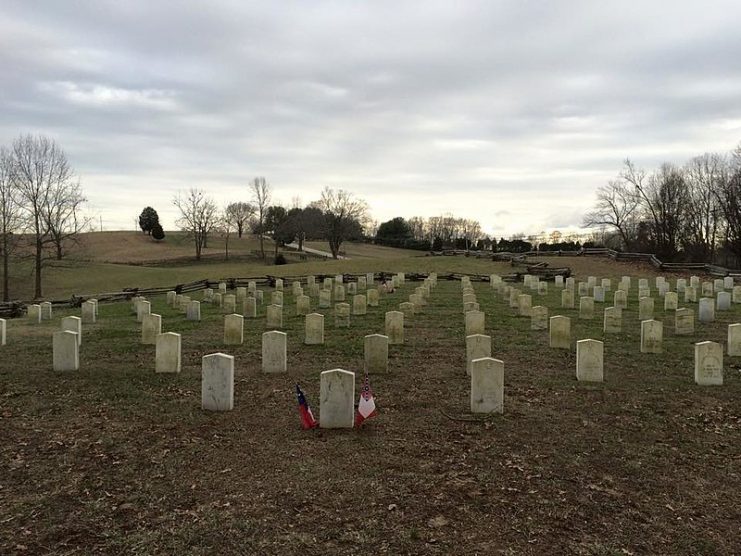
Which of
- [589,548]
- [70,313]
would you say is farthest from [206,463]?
[70,313]

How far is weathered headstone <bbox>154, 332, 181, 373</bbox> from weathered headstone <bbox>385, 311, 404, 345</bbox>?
15.3ft

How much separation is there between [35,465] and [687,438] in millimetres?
7045

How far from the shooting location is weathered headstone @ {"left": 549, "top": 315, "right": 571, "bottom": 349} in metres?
11.2

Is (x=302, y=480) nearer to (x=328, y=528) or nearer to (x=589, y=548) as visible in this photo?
(x=328, y=528)

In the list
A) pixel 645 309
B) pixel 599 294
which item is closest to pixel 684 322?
pixel 645 309

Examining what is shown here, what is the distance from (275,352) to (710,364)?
6948 mm

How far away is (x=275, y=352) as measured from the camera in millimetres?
9156

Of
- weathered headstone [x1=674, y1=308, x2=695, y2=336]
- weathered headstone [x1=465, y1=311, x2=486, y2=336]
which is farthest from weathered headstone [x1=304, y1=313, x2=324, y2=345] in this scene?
weathered headstone [x1=674, y1=308, x2=695, y2=336]

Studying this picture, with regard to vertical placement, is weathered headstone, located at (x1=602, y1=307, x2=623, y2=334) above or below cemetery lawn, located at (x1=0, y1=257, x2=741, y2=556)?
above

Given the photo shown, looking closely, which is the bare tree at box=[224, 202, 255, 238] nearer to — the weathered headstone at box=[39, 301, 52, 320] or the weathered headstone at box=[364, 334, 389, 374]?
the weathered headstone at box=[39, 301, 52, 320]

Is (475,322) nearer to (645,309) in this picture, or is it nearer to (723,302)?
(645,309)

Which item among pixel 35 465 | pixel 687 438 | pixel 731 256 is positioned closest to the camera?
pixel 35 465

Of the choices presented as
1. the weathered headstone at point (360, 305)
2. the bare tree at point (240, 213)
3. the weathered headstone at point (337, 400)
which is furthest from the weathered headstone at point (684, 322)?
the bare tree at point (240, 213)

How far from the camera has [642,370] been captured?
30.4 ft
